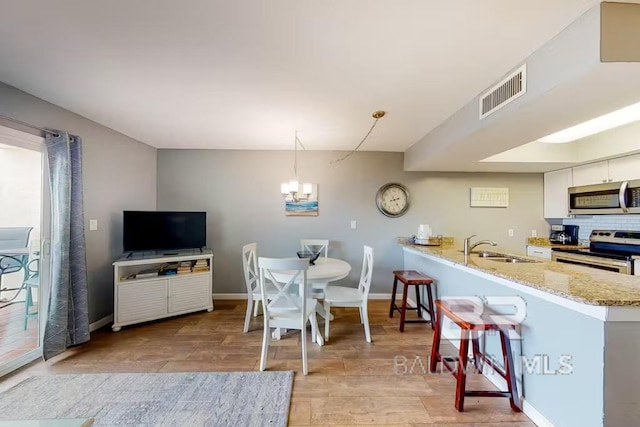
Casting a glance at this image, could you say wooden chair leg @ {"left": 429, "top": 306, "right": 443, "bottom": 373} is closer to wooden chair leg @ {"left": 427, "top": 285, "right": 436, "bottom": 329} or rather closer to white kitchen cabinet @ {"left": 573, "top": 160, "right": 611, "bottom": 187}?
wooden chair leg @ {"left": 427, "top": 285, "right": 436, "bottom": 329}

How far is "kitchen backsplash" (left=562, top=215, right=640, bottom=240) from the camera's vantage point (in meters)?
3.08

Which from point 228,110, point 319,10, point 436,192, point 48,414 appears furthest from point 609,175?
point 48,414

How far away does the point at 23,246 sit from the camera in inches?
92.2

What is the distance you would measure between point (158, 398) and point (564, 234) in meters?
5.20

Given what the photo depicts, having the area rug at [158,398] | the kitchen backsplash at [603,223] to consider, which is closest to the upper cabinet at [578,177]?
the kitchen backsplash at [603,223]

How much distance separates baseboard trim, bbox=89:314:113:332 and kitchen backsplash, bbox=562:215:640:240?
6.23 metres

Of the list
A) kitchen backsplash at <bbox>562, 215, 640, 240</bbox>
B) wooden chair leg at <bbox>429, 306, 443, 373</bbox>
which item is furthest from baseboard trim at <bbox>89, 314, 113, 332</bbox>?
kitchen backsplash at <bbox>562, 215, 640, 240</bbox>

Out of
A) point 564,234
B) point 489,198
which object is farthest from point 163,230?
point 564,234

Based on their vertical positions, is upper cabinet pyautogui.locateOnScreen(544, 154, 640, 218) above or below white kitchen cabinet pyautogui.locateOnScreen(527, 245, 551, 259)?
above

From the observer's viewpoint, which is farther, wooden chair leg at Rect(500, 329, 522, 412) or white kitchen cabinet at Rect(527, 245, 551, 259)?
white kitchen cabinet at Rect(527, 245, 551, 259)

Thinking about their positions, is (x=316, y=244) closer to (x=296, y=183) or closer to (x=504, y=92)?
(x=296, y=183)

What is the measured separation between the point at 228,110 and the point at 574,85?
8.33ft

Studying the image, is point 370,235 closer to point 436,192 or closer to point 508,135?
point 436,192

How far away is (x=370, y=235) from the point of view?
4023 mm
